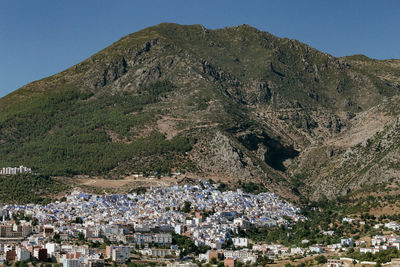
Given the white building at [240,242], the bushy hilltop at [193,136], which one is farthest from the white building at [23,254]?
the bushy hilltop at [193,136]

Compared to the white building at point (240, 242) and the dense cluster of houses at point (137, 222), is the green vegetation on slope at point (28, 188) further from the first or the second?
the white building at point (240, 242)

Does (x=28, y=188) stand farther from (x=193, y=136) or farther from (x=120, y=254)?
(x=120, y=254)

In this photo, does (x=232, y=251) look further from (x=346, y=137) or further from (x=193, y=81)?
(x=193, y=81)

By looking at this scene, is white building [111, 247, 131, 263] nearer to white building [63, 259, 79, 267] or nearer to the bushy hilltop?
white building [63, 259, 79, 267]

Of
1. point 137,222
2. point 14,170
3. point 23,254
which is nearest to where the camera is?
point 23,254

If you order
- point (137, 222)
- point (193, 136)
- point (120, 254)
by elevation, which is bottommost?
point (120, 254)

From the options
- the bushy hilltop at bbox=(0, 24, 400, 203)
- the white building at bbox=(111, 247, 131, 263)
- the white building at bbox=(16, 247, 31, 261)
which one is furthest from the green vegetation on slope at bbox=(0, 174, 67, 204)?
the white building at bbox=(111, 247, 131, 263)

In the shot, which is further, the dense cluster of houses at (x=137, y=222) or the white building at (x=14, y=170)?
the white building at (x=14, y=170)

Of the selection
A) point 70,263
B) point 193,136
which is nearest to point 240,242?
point 70,263

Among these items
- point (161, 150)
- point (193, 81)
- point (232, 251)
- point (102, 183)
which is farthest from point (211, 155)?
point (232, 251)

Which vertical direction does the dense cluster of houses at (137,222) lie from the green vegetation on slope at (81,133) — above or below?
below

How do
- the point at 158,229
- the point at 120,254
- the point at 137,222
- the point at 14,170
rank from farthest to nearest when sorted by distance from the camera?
the point at 14,170, the point at 137,222, the point at 158,229, the point at 120,254

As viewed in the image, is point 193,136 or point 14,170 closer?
point 14,170
